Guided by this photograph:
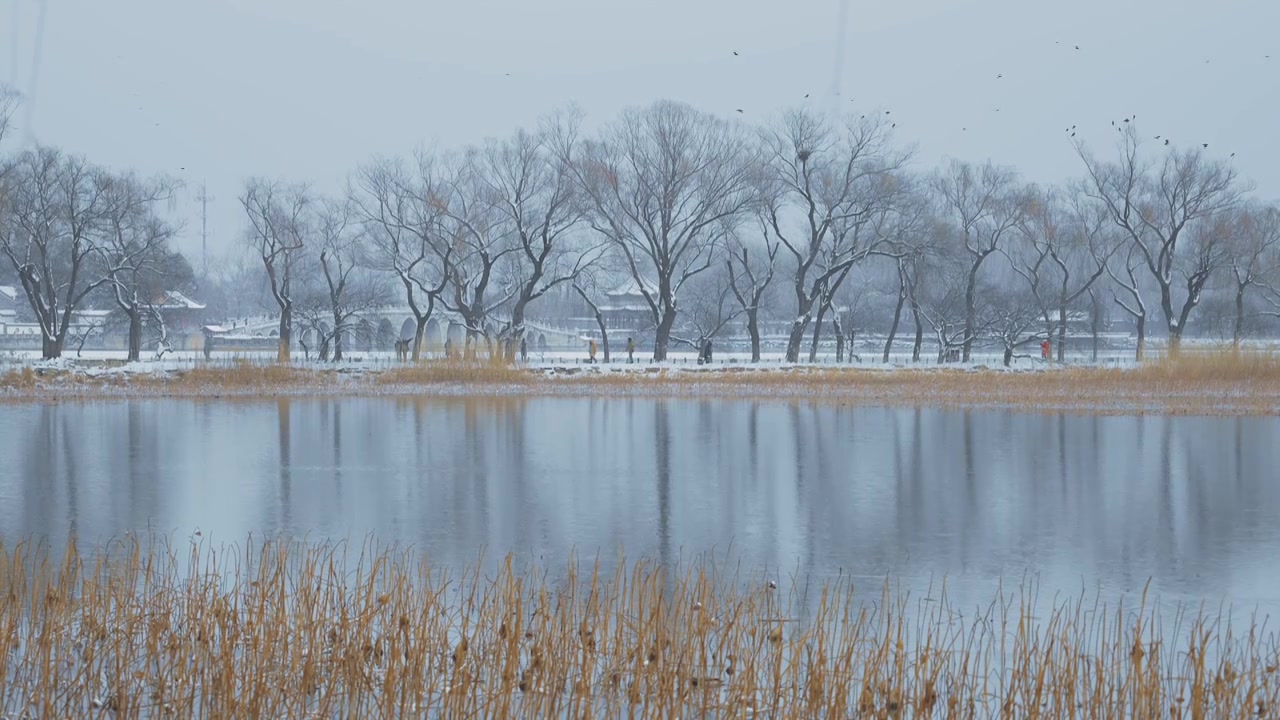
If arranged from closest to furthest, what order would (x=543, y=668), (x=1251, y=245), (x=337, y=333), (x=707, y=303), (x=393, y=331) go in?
(x=543, y=668)
(x=337, y=333)
(x=1251, y=245)
(x=393, y=331)
(x=707, y=303)

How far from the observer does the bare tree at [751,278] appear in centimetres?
5816

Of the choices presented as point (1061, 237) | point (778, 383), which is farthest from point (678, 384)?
point (1061, 237)

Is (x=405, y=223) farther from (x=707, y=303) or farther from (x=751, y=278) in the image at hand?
(x=707, y=303)

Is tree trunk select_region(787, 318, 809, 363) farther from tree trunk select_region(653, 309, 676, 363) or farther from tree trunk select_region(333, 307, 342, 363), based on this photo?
tree trunk select_region(333, 307, 342, 363)

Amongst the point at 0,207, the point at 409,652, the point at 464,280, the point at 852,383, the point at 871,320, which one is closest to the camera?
the point at 409,652

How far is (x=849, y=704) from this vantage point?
7.29 meters

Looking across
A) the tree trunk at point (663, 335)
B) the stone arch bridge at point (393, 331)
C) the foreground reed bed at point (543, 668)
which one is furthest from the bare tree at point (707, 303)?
the foreground reed bed at point (543, 668)

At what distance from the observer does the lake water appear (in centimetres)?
1210

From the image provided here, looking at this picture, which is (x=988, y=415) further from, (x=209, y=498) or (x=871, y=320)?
(x=871, y=320)

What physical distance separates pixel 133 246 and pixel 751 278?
2794 centimetres

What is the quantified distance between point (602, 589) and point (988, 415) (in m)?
20.6

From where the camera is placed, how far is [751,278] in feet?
199

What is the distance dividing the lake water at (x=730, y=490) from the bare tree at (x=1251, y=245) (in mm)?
36775

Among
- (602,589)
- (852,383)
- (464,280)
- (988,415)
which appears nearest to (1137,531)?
(602,589)
